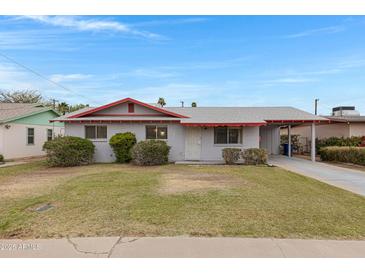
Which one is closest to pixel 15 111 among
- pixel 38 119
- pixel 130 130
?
pixel 38 119

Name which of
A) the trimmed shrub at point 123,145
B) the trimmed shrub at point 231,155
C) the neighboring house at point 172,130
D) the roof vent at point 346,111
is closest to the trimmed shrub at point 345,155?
the neighboring house at point 172,130

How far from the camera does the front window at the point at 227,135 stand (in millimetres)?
15711

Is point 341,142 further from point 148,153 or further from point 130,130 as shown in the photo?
point 130,130

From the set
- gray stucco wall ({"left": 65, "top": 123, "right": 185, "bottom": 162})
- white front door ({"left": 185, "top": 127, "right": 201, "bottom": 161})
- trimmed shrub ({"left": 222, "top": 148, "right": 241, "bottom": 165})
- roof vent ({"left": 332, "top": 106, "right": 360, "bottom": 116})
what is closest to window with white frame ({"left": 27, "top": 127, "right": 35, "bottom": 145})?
gray stucco wall ({"left": 65, "top": 123, "right": 185, "bottom": 162})

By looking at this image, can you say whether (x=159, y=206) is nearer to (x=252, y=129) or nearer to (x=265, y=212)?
(x=265, y=212)

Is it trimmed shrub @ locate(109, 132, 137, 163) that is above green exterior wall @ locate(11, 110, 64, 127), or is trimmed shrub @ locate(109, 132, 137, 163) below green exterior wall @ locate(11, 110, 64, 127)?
below

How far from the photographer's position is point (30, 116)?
19219 mm

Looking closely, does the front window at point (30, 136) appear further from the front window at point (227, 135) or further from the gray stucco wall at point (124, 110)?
the front window at point (227, 135)

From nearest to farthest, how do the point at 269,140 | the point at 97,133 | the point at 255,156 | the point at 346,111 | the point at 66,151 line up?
the point at 66,151 → the point at 255,156 → the point at 97,133 → the point at 269,140 → the point at 346,111

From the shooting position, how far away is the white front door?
15.7 metres

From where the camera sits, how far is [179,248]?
3.56 meters

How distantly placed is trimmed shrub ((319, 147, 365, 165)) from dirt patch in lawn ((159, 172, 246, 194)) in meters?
9.10

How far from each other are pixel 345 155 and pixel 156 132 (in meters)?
11.9

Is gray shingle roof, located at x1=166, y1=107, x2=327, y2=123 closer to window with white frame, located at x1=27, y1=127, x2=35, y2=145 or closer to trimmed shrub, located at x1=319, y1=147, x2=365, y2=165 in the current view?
trimmed shrub, located at x1=319, y1=147, x2=365, y2=165
